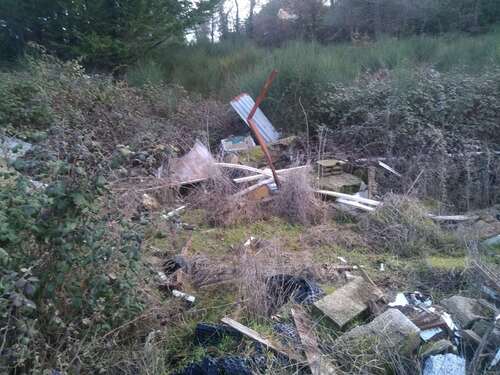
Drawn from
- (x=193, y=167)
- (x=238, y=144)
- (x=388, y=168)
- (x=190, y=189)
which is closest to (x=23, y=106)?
(x=193, y=167)

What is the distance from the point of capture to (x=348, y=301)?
10.4 ft

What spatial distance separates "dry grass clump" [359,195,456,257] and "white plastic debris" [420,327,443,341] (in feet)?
4.95

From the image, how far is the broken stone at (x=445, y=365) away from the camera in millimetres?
2496

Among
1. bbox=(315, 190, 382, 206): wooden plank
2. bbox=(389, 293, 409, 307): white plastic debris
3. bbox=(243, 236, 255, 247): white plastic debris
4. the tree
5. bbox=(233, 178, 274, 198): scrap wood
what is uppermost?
the tree

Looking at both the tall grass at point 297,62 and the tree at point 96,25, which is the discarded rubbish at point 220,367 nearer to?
the tall grass at point 297,62

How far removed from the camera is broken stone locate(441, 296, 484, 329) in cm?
293

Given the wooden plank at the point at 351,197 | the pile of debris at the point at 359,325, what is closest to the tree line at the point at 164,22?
the wooden plank at the point at 351,197

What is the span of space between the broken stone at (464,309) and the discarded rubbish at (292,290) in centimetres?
94

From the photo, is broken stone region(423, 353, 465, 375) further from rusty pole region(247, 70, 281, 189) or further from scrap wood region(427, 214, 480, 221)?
rusty pole region(247, 70, 281, 189)

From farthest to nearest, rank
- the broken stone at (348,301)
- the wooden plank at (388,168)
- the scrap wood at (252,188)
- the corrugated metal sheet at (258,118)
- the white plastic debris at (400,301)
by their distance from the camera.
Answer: the corrugated metal sheet at (258,118) → the wooden plank at (388,168) → the scrap wood at (252,188) → the white plastic debris at (400,301) → the broken stone at (348,301)

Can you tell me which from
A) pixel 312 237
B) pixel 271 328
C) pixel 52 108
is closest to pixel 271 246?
pixel 312 237

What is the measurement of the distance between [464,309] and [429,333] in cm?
41

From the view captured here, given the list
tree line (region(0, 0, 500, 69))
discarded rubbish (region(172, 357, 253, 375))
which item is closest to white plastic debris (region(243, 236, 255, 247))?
discarded rubbish (region(172, 357, 253, 375))

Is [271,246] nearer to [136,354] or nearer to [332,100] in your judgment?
[136,354]
